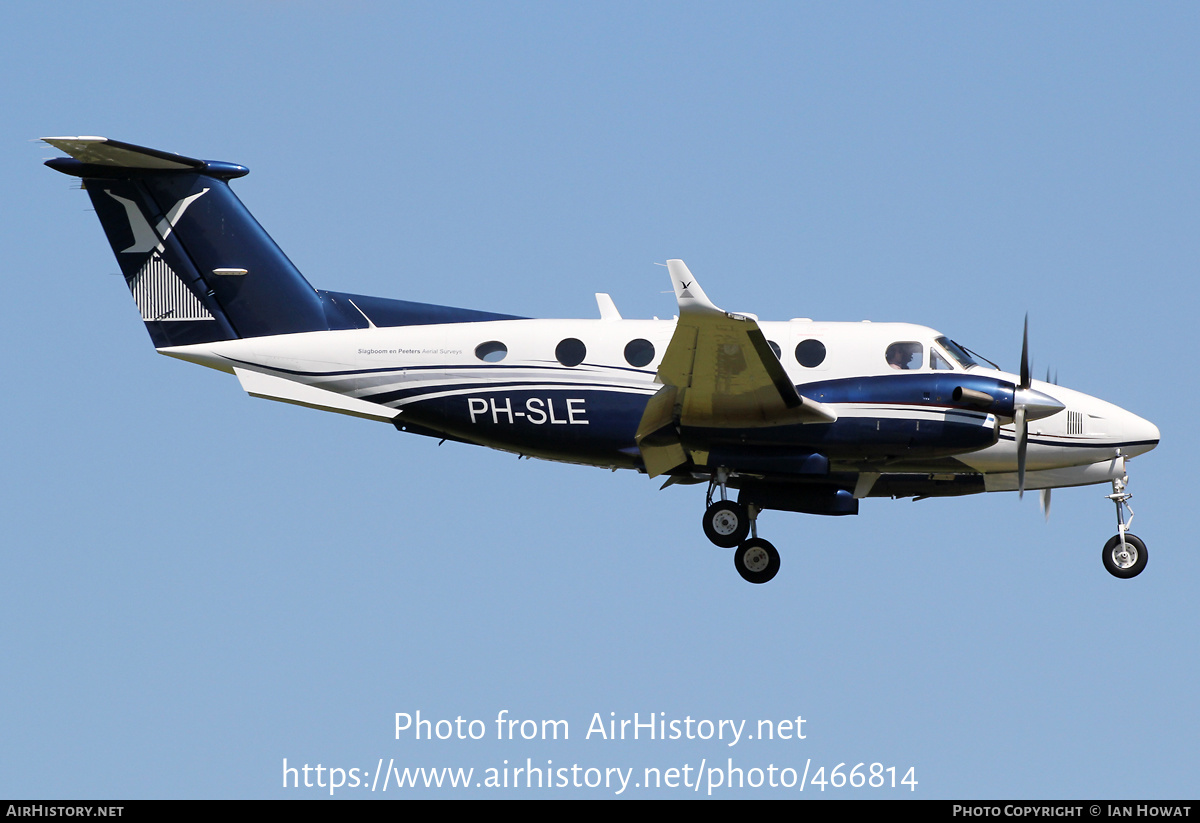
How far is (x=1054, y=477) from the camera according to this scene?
21875 mm

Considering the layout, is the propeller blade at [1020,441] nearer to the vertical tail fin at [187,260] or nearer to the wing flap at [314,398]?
the wing flap at [314,398]

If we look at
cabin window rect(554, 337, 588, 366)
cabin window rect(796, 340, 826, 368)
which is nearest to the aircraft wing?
cabin window rect(796, 340, 826, 368)

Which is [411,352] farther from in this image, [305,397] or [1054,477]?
[1054,477]

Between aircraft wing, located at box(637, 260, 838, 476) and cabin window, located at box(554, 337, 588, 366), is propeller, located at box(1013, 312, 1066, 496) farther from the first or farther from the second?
cabin window, located at box(554, 337, 588, 366)

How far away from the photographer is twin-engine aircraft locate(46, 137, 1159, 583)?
65.5 feet

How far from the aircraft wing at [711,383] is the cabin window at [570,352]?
1.35 metres

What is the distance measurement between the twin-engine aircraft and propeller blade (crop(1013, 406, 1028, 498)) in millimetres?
31

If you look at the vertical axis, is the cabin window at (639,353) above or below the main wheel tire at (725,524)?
above

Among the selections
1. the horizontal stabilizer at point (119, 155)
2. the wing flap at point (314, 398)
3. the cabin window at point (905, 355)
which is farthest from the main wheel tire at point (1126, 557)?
the horizontal stabilizer at point (119, 155)

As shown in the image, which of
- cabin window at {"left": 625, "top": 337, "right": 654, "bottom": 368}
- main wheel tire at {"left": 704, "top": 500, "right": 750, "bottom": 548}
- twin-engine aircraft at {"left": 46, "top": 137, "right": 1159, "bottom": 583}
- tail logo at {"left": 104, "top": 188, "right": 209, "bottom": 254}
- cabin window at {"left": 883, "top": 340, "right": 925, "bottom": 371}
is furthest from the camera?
tail logo at {"left": 104, "top": 188, "right": 209, "bottom": 254}

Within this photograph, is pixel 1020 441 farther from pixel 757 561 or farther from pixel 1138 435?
pixel 757 561

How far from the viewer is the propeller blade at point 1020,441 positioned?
20109mm

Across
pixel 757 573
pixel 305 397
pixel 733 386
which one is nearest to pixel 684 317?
pixel 733 386

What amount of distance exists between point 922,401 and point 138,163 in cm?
1195
